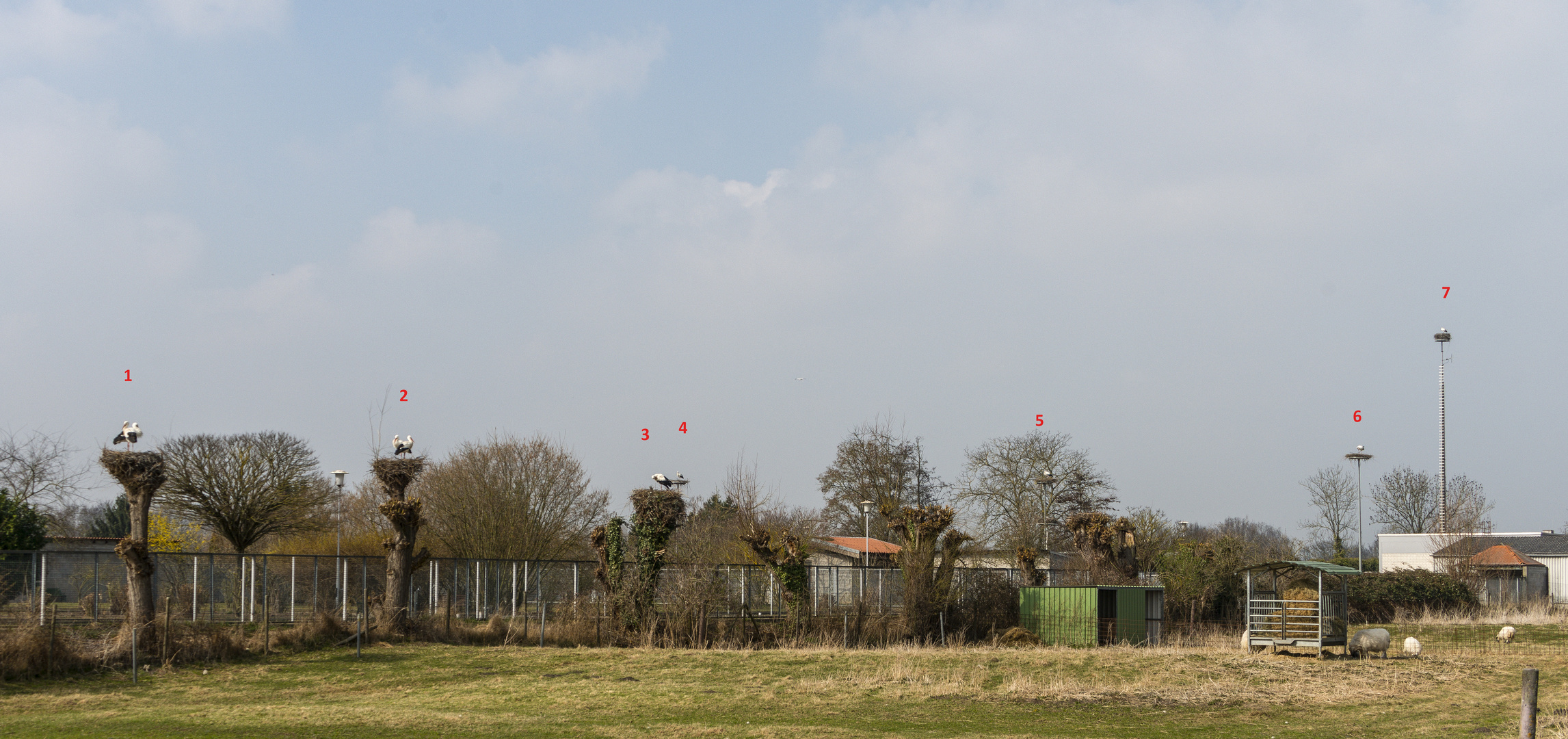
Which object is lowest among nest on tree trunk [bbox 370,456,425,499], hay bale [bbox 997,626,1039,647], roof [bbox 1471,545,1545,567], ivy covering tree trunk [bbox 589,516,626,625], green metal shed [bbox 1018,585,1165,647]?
roof [bbox 1471,545,1545,567]

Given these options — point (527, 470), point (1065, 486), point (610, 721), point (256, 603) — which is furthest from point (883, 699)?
point (1065, 486)

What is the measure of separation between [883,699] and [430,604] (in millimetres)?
17054

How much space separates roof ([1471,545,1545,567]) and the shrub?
13.4 metres

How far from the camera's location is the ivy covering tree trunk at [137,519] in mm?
23125

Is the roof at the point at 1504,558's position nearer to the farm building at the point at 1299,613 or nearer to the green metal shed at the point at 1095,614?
the green metal shed at the point at 1095,614

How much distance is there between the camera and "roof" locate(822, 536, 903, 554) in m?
49.5

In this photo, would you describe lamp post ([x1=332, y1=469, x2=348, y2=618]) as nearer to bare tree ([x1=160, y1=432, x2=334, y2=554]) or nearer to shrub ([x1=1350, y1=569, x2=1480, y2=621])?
bare tree ([x1=160, y1=432, x2=334, y2=554])

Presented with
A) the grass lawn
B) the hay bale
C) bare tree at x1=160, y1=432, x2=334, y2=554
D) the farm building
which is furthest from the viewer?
bare tree at x1=160, y1=432, x2=334, y2=554

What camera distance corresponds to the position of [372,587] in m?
31.9

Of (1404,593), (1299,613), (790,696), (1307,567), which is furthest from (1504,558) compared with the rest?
(790,696)

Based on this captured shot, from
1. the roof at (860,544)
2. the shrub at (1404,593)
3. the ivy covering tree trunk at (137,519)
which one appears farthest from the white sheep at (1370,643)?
the ivy covering tree trunk at (137,519)

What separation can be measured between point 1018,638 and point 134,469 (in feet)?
72.6

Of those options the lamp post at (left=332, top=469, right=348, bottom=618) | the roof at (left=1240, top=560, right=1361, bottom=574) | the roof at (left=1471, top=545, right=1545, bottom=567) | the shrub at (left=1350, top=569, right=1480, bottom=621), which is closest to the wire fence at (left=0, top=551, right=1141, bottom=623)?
the lamp post at (left=332, top=469, right=348, bottom=618)

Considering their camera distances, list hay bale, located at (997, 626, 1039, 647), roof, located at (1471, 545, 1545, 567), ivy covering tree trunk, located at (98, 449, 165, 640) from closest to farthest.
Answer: ivy covering tree trunk, located at (98, 449, 165, 640) → hay bale, located at (997, 626, 1039, 647) → roof, located at (1471, 545, 1545, 567)
